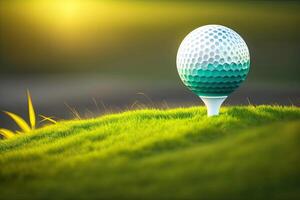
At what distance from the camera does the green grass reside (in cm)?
422

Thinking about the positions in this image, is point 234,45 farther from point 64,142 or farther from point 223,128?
point 64,142

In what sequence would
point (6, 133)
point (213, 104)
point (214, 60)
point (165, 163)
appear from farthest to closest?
1. point (6, 133)
2. point (213, 104)
3. point (214, 60)
4. point (165, 163)

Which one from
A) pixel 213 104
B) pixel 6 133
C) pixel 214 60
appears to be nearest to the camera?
pixel 214 60

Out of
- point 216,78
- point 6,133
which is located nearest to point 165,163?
point 216,78

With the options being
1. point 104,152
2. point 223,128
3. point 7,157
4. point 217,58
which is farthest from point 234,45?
point 7,157

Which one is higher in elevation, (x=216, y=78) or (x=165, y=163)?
(x=216, y=78)

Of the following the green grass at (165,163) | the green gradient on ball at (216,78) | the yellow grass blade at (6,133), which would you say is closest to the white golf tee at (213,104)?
the green gradient on ball at (216,78)

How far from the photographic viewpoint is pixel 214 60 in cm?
603

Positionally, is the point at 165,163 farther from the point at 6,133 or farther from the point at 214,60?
the point at 6,133

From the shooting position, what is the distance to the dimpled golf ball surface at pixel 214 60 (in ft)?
19.9

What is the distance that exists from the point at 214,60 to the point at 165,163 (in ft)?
6.24

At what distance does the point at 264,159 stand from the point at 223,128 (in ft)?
3.50

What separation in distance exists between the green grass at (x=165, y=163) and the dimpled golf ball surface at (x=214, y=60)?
1.66ft

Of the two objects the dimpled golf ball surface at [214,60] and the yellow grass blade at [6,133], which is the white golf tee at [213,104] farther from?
the yellow grass blade at [6,133]
